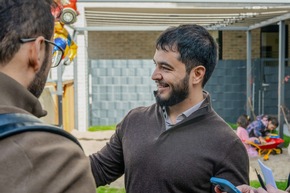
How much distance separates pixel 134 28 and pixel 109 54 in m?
4.20

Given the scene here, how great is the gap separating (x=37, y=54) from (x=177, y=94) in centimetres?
121

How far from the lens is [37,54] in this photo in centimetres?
123

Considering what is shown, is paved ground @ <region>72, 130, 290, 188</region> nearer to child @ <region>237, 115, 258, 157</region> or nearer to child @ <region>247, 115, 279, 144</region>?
child @ <region>237, 115, 258, 157</region>

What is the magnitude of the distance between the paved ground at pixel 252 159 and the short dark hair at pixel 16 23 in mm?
5454

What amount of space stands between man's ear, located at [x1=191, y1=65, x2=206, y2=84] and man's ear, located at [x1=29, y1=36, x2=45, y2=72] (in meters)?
1.25

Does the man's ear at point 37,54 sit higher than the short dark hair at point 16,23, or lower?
lower

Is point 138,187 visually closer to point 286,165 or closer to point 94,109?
point 286,165

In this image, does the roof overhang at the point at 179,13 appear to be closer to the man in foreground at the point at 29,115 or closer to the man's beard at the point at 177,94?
the man's beard at the point at 177,94

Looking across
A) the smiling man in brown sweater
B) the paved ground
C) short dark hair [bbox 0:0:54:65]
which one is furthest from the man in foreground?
the paved ground

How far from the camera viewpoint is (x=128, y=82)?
559 inches

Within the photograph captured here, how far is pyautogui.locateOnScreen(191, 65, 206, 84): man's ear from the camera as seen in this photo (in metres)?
2.40

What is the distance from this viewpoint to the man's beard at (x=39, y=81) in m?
1.26

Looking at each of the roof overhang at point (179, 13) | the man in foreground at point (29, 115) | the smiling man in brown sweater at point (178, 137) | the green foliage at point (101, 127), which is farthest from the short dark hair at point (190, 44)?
the green foliage at point (101, 127)

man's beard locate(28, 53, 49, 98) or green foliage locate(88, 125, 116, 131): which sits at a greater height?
man's beard locate(28, 53, 49, 98)
